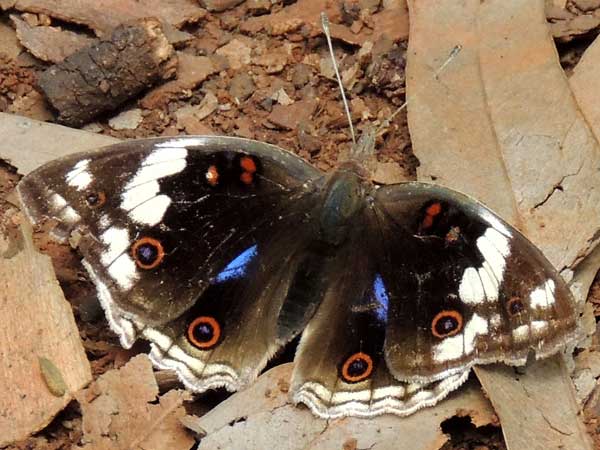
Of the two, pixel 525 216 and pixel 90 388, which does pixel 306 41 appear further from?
pixel 90 388

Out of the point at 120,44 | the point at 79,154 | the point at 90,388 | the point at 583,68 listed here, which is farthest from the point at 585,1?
the point at 90,388

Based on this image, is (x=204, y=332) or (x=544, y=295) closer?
(x=544, y=295)

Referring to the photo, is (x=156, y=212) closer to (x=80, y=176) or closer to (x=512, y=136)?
(x=80, y=176)

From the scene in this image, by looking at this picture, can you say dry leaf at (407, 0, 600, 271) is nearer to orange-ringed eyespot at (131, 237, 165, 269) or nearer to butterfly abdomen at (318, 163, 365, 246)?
butterfly abdomen at (318, 163, 365, 246)

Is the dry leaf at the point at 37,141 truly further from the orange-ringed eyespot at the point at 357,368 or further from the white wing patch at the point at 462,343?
the white wing patch at the point at 462,343

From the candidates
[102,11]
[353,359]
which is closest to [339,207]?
[353,359]

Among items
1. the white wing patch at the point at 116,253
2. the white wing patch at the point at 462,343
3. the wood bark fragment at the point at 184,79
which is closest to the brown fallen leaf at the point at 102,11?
the wood bark fragment at the point at 184,79
